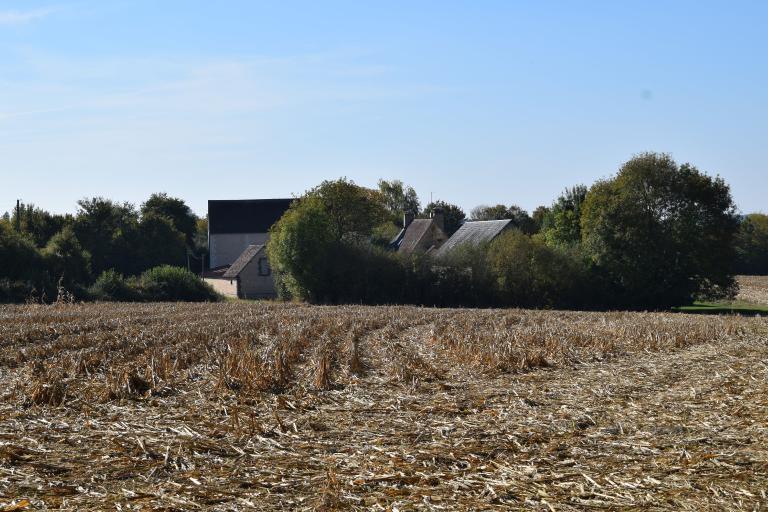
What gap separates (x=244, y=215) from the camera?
8819 centimetres

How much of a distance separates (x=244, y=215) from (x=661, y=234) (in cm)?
4955

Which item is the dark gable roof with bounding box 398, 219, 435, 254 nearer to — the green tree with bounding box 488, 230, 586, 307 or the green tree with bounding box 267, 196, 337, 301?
the green tree with bounding box 267, 196, 337, 301

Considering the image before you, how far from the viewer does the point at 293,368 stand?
14180 millimetres

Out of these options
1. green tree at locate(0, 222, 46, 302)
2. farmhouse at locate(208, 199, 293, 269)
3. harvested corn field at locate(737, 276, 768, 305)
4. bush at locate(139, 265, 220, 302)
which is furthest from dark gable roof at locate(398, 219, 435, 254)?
green tree at locate(0, 222, 46, 302)

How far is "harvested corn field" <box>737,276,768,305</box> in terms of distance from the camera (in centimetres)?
6038

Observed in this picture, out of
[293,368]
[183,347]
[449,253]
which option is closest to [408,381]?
[293,368]

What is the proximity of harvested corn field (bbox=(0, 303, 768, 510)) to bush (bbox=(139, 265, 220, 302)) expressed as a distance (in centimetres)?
3619

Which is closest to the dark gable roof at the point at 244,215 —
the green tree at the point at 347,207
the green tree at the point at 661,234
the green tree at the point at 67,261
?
the green tree at the point at 347,207

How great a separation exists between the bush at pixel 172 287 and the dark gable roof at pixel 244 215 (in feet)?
104

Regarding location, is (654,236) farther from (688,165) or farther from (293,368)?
(293,368)

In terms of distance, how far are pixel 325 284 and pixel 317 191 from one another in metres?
12.5

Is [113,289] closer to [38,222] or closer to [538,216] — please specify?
[38,222]

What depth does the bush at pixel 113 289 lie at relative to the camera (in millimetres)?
49250

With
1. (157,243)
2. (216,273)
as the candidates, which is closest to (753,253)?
(216,273)
